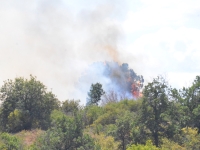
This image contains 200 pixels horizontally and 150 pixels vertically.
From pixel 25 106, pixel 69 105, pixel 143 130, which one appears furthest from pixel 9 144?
pixel 69 105

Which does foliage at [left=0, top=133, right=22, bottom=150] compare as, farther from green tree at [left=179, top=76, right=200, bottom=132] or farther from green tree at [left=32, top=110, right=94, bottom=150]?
green tree at [left=179, top=76, right=200, bottom=132]

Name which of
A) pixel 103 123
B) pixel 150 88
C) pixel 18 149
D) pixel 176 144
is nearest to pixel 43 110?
pixel 103 123

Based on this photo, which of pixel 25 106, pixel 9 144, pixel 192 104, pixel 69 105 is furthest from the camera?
pixel 69 105

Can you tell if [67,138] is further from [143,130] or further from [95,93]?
[95,93]

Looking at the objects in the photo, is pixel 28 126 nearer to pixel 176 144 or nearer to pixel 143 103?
pixel 143 103

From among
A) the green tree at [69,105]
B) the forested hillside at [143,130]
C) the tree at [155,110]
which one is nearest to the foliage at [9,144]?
the forested hillside at [143,130]

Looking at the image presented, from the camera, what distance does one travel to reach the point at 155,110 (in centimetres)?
4997

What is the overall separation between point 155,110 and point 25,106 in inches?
1329

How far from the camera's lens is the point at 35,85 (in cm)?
7419

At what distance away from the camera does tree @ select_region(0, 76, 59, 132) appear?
72.2 m

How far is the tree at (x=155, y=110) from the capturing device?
48850 mm

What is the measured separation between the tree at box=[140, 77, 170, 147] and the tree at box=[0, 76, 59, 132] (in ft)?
96.5

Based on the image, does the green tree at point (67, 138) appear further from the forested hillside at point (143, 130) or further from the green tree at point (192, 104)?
the green tree at point (192, 104)

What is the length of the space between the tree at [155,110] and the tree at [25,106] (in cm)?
2940
